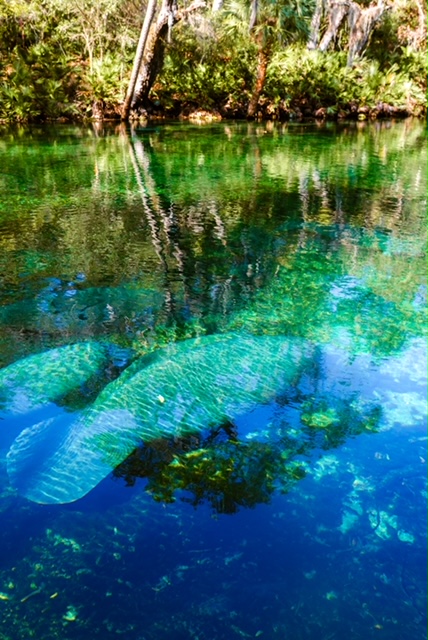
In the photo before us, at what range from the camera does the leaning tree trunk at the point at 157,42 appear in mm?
19328

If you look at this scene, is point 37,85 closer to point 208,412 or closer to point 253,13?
point 253,13

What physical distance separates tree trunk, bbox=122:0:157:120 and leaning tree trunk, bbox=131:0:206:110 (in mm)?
296

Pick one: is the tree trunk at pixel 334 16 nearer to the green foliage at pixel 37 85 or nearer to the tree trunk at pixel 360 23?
the tree trunk at pixel 360 23

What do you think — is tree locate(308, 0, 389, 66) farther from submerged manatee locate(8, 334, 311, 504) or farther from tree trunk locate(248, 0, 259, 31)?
submerged manatee locate(8, 334, 311, 504)

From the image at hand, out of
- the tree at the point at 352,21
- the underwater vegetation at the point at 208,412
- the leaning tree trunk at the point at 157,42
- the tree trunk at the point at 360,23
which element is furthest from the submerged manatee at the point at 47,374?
the tree trunk at the point at 360,23

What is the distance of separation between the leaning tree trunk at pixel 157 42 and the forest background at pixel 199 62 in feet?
0.13

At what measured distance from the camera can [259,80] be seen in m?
22.8

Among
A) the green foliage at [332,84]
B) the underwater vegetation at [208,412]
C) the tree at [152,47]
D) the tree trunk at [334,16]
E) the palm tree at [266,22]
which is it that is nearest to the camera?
the underwater vegetation at [208,412]

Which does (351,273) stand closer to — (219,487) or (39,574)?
(219,487)

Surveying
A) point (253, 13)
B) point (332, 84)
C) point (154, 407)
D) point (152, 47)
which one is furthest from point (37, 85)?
point (154, 407)

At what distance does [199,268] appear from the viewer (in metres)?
6.64

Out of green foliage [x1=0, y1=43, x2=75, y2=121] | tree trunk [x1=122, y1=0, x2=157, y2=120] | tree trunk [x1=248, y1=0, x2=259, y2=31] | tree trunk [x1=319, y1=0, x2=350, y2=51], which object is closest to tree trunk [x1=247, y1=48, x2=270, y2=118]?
tree trunk [x1=248, y1=0, x2=259, y2=31]

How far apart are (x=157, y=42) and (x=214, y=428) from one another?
66.7ft

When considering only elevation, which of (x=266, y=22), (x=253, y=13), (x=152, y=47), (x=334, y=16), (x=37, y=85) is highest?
(x=334, y=16)
